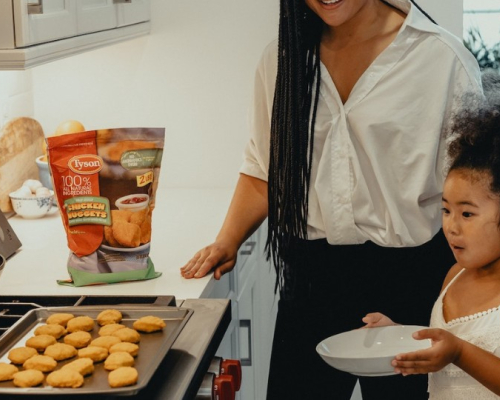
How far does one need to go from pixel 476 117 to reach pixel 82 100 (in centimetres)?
146

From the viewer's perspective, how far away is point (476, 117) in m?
1.67

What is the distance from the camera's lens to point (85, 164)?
5.68 ft

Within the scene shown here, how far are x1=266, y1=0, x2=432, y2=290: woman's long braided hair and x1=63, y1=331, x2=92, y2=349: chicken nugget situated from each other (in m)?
0.60

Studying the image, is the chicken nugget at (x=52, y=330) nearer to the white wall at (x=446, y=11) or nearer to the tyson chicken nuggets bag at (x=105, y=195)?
the tyson chicken nuggets bag at (x=105, y=195)

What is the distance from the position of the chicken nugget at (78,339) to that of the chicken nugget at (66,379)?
0.45 feet

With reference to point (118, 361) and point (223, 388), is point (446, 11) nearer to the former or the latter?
point (223, 388)

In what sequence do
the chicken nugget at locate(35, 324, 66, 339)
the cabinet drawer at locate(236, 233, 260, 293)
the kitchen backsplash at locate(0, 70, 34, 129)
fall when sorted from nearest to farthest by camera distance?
the chicken nugget at locate(35, 324, 66, 339), the cabinet drawer at locate(236, 233, 260, 293), the kitchen backsplash at locate(0, 70, 34, 129)

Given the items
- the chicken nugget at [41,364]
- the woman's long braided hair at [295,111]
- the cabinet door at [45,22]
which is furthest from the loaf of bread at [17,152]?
the chicken nugget at [41,364]

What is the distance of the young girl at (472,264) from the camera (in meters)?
1.55

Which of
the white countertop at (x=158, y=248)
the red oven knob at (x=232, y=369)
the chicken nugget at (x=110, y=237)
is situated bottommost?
the red oven knob at (x=232, y=369)

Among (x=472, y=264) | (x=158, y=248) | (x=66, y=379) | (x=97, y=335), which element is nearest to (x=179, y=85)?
(x=158, y=248)

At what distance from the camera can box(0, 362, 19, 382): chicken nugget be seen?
1215mm

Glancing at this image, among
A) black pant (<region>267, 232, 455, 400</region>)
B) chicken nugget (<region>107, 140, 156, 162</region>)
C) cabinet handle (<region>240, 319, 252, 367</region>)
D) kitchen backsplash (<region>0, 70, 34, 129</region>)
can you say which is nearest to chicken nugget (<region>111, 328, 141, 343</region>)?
chicken nugget (<region>107, 140, 156, 162</region>)

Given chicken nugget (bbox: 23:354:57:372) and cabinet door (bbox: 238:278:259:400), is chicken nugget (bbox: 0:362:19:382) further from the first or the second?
cabinet door (bbox: 238:278:259:400)
